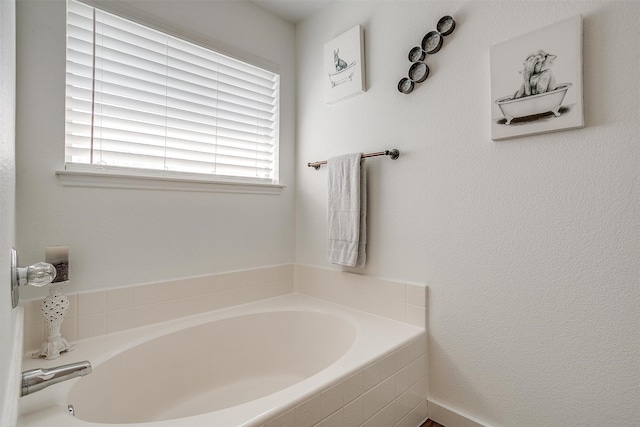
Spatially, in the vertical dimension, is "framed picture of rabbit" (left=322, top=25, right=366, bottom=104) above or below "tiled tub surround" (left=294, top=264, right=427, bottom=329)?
above

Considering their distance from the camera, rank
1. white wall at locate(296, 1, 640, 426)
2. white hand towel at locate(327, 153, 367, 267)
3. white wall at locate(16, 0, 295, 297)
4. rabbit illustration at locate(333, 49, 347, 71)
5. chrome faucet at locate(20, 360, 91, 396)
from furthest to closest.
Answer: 1. rabbit illustration at locate(333, 49, 347, 71)
2. white hand towel at locate(327, 153, 367, 267)
3. white wall at locate(16, 0, 295, 297)
4. white wall at locate(296, 1, 640, 426)
5. chrome faucet at locate(20, 360, 91, 396)

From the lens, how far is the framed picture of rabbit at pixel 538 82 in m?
1.14

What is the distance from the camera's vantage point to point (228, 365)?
172cm

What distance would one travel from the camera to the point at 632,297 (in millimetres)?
1061

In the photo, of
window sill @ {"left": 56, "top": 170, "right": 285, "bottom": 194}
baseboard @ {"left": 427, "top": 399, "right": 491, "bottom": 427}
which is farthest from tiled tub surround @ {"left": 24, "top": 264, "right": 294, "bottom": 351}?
baseboard @ {"left": 427, "top": 399, "right": 491, "bottom": 427}

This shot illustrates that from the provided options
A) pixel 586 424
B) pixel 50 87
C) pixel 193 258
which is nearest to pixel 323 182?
pixel 193 258

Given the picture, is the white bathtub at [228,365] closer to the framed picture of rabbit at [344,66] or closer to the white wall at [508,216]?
the white wall at [508,216]

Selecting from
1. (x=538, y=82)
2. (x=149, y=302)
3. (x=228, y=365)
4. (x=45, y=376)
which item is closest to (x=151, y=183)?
(x=149, y=302)

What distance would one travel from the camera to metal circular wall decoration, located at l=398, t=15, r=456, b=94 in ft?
4.87

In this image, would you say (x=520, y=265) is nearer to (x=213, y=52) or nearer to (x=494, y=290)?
(x=494, y=290)

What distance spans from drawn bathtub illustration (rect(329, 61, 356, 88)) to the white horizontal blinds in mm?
452

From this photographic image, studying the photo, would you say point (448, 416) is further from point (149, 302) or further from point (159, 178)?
point (159, 178)

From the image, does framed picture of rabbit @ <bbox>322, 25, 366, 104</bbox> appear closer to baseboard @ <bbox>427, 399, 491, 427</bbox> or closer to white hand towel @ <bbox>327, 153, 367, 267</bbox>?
white hand towel @ <bbox>327, 153, 367, 267</bbox>

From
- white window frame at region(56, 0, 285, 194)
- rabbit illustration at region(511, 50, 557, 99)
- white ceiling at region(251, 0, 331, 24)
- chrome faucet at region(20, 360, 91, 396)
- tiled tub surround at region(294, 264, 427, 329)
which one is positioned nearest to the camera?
chrome faucet at region(20, 360, 91, 396)
